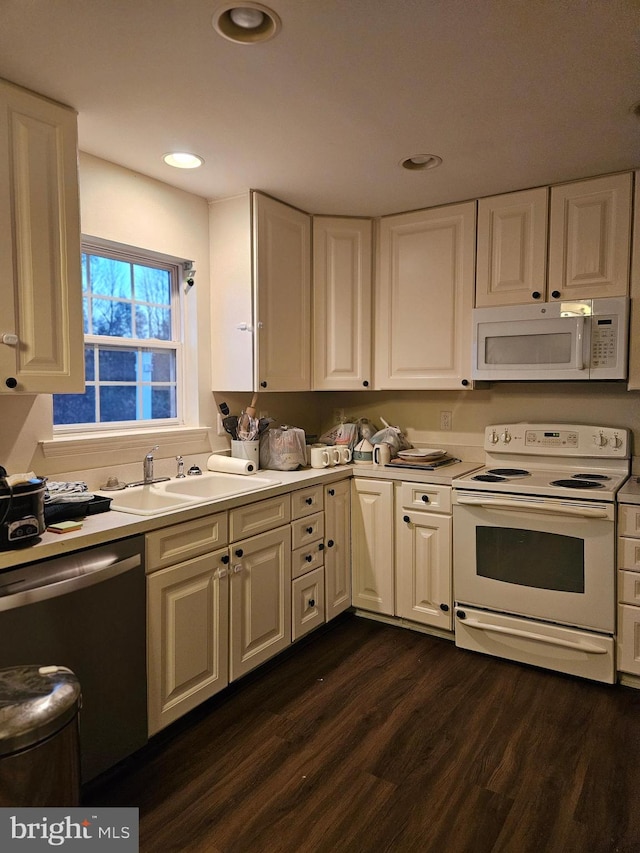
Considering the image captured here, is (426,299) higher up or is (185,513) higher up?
(426,299)

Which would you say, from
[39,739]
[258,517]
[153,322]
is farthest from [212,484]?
[39,739]

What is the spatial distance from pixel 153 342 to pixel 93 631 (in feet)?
4.92

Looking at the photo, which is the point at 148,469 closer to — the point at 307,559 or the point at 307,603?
the point at 307,559

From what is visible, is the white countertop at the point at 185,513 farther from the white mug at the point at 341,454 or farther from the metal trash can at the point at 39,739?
the metal trash can at the point at 39,739

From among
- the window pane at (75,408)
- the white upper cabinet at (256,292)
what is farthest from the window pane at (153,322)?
the window pane at (75,408)

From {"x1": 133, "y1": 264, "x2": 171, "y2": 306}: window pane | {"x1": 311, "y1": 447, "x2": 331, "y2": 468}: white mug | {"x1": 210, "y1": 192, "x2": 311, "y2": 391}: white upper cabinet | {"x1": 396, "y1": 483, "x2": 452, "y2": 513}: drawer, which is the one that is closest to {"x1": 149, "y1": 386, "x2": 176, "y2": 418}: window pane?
{"x1": 210, "y1": 192, "x2": 311, "y2": 391}: white upper cabinet

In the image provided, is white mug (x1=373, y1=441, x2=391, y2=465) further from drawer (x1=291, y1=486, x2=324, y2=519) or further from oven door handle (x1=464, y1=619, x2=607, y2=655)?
oven door handle (x1=464, y1=619, x2=607, y2=655)

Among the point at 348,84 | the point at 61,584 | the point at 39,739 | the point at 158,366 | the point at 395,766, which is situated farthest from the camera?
the point at 158,366

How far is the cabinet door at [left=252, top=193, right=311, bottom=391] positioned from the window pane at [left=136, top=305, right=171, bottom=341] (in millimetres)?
489

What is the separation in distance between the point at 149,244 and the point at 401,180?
1228mm

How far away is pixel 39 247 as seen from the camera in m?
1.87

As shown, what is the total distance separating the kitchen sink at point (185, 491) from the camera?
Result: 222cm

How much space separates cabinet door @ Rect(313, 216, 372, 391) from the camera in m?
3.15

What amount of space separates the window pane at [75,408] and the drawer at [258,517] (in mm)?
811
